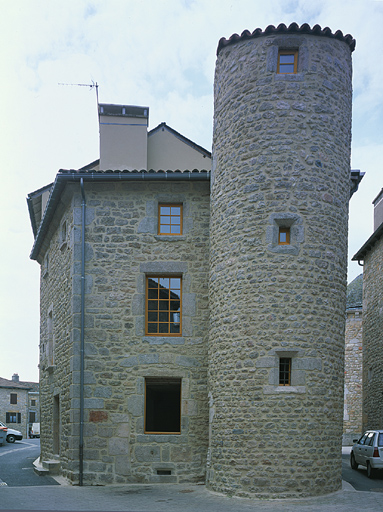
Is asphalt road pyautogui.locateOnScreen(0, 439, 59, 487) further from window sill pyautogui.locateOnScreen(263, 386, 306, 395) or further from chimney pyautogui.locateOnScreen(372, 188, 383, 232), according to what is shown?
chimney pyautogui.locateOnScreen(372, 188, 383, 232)

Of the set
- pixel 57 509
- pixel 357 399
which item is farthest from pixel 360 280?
pixel 57 509

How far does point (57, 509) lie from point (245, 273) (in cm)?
506

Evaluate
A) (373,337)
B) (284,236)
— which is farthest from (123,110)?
(373,337)

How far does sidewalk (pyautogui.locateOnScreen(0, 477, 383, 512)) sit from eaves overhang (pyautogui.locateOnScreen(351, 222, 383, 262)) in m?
9.50

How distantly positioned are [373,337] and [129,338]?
10678mm

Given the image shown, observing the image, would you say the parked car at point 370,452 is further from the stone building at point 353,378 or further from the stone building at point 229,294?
the stone building at point 353,378

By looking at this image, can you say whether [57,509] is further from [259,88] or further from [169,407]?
[259,88]

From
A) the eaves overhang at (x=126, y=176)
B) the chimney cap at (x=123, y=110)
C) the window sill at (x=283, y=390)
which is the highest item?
the chimney cap at (x=123, y=110)

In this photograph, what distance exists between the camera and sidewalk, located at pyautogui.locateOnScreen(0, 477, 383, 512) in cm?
927

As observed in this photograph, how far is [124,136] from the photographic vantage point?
15203 millimetres

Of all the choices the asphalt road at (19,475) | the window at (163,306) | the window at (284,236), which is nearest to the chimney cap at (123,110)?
the window at (163,306)

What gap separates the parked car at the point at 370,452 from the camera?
1323cm

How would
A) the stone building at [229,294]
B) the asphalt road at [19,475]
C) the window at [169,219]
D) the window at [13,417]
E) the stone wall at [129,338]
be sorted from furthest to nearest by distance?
the window at [13,417], the window at [169,219], the asphalt road at [19,475], the stone wall at [129,338], the stone building at [229,294]

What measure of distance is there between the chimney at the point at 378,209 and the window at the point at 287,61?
1048 cm
